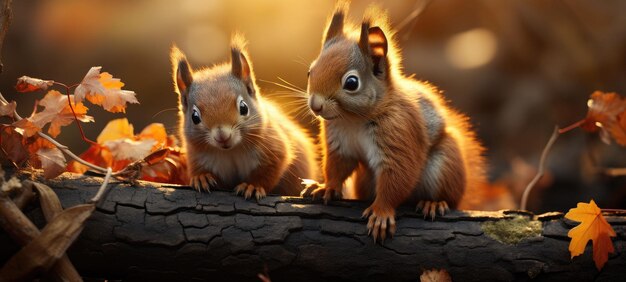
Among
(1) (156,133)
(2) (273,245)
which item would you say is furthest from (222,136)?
(1) (156,133)

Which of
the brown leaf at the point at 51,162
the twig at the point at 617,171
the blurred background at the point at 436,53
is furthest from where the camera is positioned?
the blurred background at the point at 436,53

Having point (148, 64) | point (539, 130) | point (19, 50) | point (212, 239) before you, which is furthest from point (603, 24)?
point (19, 50)

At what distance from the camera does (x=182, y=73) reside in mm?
2334

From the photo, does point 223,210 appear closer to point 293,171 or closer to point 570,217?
point 293,171

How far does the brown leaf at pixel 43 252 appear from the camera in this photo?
171 centimetres

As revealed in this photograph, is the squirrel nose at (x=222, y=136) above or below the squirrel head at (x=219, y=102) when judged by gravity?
below

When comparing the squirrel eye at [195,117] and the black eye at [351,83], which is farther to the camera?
the squirrel eye at [195,117]

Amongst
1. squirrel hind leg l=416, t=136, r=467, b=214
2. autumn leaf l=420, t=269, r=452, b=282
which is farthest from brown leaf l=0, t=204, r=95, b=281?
squirrel hind leg l=416, t=136, r=467, b=214

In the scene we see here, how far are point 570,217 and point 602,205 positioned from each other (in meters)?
2.06

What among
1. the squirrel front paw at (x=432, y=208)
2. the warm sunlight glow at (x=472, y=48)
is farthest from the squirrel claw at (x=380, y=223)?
the warm sunlight glow at (x=472, y=48)

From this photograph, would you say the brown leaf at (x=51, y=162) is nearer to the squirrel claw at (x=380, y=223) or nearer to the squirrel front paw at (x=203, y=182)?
the squirrel front paw at (x=203, y=182)

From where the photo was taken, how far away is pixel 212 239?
1.90 meters

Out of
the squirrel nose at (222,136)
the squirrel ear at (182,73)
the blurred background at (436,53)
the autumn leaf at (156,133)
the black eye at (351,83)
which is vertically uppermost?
the blurred background at (436,53)

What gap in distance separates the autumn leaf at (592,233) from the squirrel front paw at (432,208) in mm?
365
